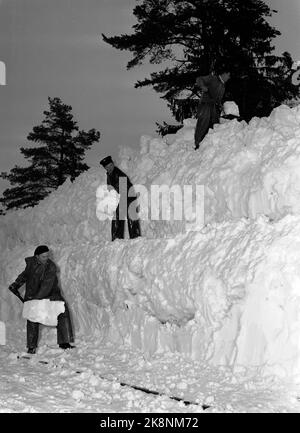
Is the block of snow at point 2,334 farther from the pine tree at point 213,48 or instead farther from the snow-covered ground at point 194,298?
the pine tree at point 213,48

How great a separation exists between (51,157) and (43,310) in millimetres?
29706

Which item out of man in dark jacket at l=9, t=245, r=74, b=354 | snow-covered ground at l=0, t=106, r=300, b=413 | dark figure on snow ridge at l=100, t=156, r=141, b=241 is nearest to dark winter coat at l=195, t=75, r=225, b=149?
snow-covered ground at l=0, t=106, r=300, b=413

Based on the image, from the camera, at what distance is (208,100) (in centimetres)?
1547

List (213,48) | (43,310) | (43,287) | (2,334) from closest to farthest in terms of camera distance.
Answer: (43,310), (43,287), (2,334), (213,48)

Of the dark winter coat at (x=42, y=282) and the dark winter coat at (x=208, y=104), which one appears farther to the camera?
the dark winter coat at (x=208, y=104)

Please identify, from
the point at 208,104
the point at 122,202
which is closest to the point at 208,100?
the point at 208,104

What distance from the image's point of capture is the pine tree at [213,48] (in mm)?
20953

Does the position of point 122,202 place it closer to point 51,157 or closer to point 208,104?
point 208,104

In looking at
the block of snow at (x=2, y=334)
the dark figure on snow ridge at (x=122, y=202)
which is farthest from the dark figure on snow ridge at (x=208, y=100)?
the block of snow at (x=2, y=334)

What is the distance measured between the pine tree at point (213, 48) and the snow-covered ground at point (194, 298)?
4.88m

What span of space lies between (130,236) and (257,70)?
902 centimetres

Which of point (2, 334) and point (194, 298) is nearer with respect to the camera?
point (194, 298)

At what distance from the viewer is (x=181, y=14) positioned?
21281 mm
